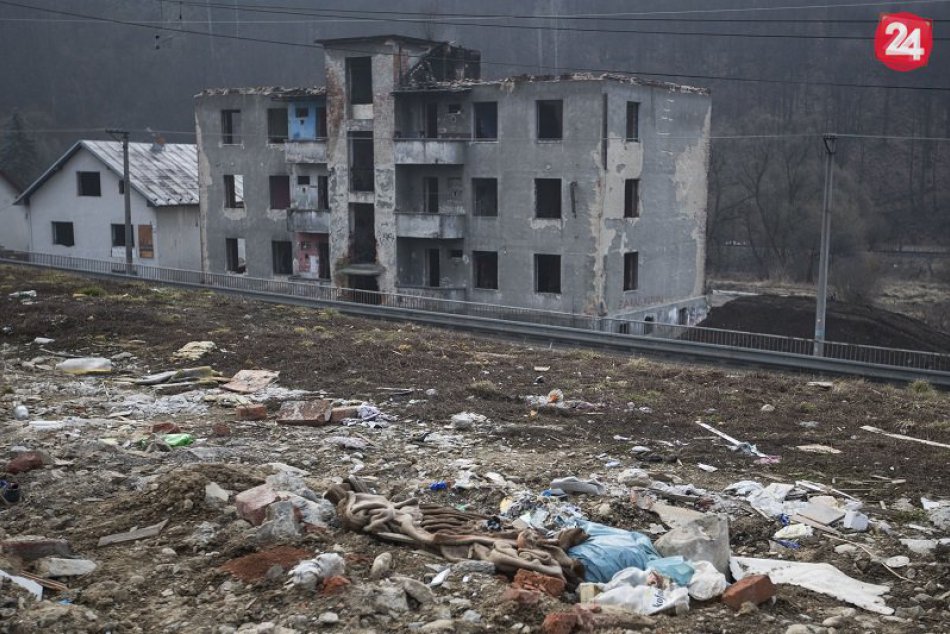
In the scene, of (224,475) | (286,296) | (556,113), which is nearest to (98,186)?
(286,296)

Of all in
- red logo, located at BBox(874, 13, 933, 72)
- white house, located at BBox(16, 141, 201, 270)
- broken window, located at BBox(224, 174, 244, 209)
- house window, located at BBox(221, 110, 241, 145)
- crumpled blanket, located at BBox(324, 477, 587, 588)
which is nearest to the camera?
crumpled blanket, located at BBox(324, 477, 587, 588)

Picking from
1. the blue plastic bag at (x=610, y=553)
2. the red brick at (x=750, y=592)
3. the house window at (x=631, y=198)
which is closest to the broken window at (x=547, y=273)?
the house window at (x=631, y=198)

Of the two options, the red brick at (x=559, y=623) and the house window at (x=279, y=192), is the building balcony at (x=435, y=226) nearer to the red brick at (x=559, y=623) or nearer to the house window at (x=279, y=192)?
the house window at (x=279, y=192)

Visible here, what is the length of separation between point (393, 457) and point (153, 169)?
41337mm

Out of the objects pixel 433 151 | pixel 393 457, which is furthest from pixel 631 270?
pixel 393 457

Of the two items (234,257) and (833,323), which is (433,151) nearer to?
(234,257)

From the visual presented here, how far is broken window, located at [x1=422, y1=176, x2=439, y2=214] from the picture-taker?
40.0 m

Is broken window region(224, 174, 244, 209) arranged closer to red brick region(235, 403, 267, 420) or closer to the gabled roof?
the gabled roof

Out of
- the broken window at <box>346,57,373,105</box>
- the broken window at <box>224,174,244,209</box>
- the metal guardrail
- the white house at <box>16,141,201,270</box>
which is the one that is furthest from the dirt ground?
the white house at <box>16,141,201,270</box>

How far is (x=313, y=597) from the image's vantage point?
667 cm

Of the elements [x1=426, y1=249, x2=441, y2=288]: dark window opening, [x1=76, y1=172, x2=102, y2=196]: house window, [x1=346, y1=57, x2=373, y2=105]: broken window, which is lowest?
[x1=426, y1=249, x2=441, y2=288]: dark window opening

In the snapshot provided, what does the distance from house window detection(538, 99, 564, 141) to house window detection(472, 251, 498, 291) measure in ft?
16.7

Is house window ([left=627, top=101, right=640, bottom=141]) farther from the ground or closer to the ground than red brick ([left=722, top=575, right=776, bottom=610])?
farther from the ground

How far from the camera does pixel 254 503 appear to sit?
8.12m
